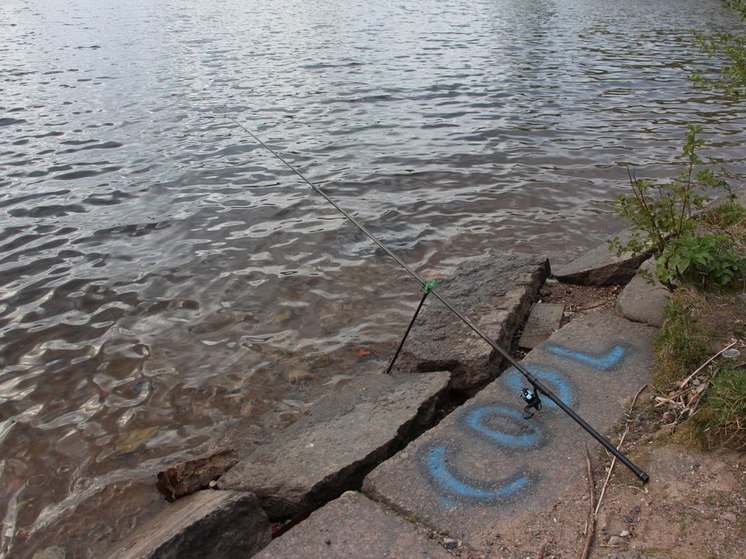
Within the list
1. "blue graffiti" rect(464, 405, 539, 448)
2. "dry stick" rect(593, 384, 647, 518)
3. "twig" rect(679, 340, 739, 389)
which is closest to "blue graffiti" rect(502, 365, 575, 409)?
"blue graffiti" rect(464, 405, 539, 448)

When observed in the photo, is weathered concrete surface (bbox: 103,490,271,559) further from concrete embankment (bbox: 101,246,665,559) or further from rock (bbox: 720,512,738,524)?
rock (bbox: 720,512,738,524)

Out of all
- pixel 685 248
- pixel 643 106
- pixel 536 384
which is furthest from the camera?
pixel 643 106

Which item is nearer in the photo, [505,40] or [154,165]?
[154,165]

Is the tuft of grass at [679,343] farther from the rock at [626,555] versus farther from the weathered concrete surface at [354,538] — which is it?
the weathered concrete surface at [354,538]

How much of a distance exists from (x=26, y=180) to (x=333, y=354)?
5527mm

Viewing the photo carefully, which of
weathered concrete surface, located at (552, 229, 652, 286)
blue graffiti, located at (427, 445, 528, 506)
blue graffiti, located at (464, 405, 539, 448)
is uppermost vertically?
blue graffiti, located at (427, 445, 528, 506)

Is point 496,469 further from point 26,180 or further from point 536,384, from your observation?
point 26,180

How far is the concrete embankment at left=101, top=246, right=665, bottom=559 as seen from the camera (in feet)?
8.68

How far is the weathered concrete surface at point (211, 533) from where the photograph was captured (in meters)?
2.75

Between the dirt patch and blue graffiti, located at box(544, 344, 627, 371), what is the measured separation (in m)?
0.70

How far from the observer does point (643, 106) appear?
36.2 feet

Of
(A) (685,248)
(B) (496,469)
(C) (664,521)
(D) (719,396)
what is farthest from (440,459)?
(A) (685,248)

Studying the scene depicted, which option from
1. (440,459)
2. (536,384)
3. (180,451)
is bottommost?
(180,451)

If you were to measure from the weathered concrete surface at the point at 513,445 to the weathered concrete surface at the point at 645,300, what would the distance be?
0.15 metres
